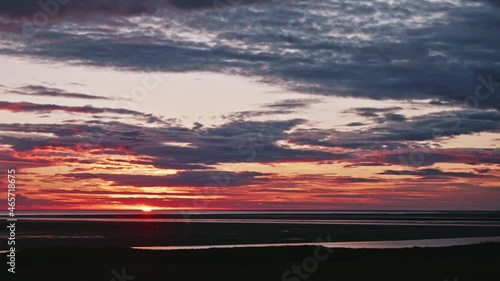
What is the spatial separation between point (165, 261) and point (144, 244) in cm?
2066

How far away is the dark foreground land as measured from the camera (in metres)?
37.0

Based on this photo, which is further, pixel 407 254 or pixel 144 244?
pixel 144 244

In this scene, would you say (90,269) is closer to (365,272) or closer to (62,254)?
(62,254)

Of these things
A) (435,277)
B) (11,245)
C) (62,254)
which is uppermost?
(11,245)

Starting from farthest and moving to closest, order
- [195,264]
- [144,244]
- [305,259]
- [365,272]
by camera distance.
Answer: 1. [144,244]
2. [305,259]
3. [195,264]
4. [365,272]

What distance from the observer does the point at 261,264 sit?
4406 centimetres

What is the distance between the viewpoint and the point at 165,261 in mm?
45219

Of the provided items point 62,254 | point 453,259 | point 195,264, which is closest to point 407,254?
point 453,259

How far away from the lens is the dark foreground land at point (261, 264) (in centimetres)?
3700

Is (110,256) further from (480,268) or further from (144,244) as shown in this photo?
(480,268)

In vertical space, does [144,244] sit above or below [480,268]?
above

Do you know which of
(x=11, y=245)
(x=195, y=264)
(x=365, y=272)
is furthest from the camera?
(x=11, y=245)

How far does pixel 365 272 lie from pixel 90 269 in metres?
15.7

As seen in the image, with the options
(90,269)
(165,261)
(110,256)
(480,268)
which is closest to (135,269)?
(90,269)
